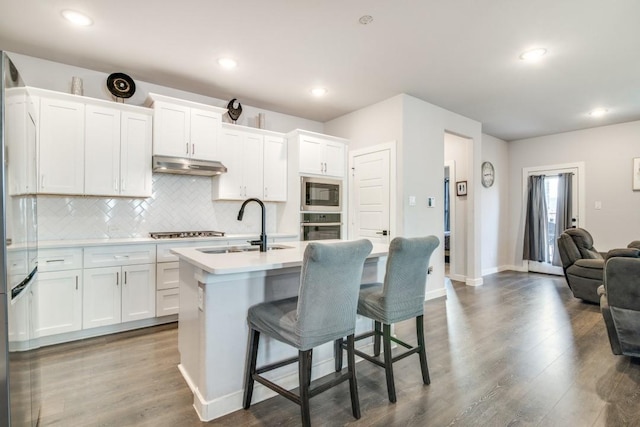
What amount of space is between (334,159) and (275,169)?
0.87 metres

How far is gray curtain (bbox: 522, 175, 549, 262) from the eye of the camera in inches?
237

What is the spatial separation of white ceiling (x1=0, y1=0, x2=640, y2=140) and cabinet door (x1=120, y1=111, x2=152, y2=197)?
1.86 ft

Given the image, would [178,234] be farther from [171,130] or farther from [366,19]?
[366,19]

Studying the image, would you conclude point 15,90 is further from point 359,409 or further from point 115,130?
point 359,409

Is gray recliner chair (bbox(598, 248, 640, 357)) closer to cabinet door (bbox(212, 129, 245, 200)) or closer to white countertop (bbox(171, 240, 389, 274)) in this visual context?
white countertop (bbox(171, 240, 389, 274))

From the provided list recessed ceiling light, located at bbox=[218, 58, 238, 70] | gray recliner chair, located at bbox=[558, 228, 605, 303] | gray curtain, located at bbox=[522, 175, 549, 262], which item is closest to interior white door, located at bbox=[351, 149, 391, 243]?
recessed ceiling light, located at bbox=[218, 58, 238, 70]

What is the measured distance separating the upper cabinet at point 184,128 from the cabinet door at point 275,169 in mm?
744

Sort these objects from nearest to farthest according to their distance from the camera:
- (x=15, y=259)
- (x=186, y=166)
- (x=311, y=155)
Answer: (x=15, y=259) → (x=186, y=166) → (x=311, y=155)

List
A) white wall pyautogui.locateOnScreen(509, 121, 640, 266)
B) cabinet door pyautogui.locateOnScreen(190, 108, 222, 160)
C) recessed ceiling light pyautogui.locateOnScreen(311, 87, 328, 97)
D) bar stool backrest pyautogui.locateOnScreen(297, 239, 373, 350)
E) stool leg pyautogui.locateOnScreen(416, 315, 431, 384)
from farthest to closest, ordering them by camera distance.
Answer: white wall pyautogui.locateOnScreen(509, 121, 640, 266), recessed ceiling light pyautogui.locateOnScreen(311, 87, 328, 97), cabinet door pyautogui.locateOnScreen(190, 108, 222, 160), stool leg pyautogui.locateOnScreen(416, 315, 431, 384), bar stool backrest pyautogui.locateOnScreen(297, 239, 373, 350)

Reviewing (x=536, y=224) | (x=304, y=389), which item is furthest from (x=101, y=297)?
(x=536, y=224)

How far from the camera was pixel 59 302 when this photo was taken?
9.14 feet

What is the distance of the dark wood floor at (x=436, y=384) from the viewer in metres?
1.82

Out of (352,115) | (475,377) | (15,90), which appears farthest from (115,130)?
(475,377)

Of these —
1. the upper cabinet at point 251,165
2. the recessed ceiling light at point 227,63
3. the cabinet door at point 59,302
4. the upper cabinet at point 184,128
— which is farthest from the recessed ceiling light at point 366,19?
the cabinet door at point 59,302
